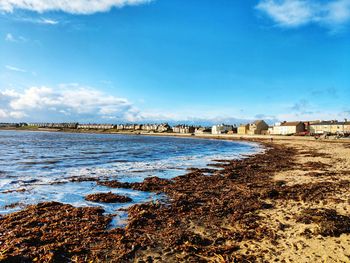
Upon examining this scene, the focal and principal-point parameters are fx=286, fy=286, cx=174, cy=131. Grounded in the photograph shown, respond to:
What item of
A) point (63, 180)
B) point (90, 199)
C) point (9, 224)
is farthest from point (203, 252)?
point (63, 180)

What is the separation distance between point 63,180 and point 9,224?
30.7 feet

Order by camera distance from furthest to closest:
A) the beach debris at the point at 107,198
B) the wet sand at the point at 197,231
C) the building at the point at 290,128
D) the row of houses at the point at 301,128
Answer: the building at the point at 290,128 < the row of houses at the point at 301,128 < the beach debris at the point at 107,198 < the wet sand at the point at 197,231

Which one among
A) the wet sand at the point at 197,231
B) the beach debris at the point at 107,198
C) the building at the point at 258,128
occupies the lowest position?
the beach debris at the point at 107,198

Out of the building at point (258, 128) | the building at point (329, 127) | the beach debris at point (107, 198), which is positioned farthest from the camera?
the building at point (258, 128)

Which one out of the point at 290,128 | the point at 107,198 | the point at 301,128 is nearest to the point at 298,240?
the point at 107,198

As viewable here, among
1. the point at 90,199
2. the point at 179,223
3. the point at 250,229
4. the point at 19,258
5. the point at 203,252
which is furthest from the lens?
the point at 90,199

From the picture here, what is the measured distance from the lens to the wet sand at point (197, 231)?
7340 millimetres

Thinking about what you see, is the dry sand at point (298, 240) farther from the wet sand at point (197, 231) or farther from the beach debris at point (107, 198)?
the beach debris at point (107, 198)

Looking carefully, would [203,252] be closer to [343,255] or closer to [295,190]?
[343,255]

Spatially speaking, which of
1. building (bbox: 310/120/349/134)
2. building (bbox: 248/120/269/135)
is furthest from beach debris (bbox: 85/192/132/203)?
building (bbox: 248/120/269/135)

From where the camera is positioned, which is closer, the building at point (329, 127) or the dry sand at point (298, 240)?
the dry sand at point (298, 240)

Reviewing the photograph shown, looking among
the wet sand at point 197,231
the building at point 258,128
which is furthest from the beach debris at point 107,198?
the building at point 258,128

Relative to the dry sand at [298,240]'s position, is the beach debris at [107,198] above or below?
below

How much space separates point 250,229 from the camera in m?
9.23
